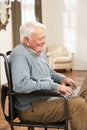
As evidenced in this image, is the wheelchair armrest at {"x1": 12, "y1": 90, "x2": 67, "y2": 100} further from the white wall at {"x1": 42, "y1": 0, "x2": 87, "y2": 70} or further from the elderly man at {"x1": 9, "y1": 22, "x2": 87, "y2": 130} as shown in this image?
the white wall at {"x1": 42, "y1": 0, "x2": 87, "y2": 70}

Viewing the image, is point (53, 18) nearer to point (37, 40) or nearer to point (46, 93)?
point (37, 40)

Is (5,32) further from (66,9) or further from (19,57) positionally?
(19,57)

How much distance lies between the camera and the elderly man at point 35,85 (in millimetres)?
2207

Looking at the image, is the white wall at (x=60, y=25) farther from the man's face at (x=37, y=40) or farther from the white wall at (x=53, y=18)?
the man's face at (x=37, y=40)

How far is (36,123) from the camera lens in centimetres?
230

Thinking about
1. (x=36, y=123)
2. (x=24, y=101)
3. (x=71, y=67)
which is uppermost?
(x=24, y=101)

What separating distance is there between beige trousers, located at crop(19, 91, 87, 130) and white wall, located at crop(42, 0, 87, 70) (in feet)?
24.5

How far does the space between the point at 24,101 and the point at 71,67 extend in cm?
716

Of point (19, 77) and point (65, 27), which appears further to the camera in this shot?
point (65, 27)

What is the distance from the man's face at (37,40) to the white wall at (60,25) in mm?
7384

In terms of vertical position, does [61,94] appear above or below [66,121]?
above

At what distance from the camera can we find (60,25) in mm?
9859

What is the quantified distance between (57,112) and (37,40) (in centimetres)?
57

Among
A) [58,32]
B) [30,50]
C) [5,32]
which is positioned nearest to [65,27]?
[58,32]
